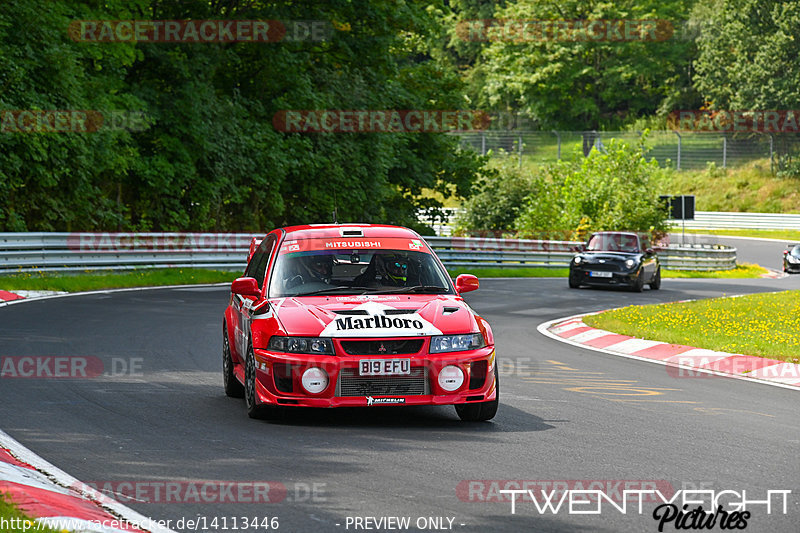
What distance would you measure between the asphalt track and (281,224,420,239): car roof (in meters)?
1.56

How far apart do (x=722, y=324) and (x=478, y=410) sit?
9.91m

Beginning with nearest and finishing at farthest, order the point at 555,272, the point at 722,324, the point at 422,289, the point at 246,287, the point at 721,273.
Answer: the point at 246,287 < the point at 422,289 < the point at 722,324 < the point at 555,272 < the point at 721,273

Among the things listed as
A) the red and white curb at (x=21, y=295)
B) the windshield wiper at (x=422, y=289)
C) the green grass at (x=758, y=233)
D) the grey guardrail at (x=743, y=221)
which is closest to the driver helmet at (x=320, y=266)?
the windshield wiper at (x=422, y=289)

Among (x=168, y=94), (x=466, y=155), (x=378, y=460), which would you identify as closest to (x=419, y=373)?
(x=378, y=460)

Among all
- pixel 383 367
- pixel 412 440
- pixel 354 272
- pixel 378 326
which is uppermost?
pixel 354 272

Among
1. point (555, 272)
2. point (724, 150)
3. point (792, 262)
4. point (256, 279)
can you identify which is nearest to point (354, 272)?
point (256, 279)

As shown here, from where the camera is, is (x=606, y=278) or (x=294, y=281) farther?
(x=606, y=278)

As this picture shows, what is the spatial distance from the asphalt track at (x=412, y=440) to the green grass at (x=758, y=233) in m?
57.8

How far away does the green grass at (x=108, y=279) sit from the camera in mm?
21734

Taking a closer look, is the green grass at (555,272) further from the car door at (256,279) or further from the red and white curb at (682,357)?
the car door at (256,279)

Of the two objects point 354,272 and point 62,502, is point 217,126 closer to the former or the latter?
point 354,272

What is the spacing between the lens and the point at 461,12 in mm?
103250

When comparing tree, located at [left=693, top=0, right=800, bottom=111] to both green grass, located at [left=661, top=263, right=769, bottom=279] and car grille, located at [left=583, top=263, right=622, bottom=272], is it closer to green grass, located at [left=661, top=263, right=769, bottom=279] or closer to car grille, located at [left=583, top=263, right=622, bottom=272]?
green grass, located at [left=661, top=263, right=769, bottom=279]

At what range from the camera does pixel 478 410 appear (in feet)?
28.5
